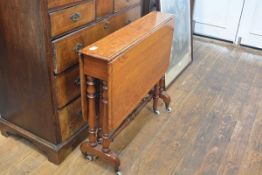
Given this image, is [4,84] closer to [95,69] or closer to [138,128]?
[95,69]

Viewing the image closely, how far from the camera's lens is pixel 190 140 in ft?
6.63

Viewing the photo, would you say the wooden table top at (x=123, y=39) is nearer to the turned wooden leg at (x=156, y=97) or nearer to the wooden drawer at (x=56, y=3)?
the wooden drawer at (x=56, y=3)

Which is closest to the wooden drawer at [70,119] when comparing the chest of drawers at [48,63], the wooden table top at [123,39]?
the chest of drawers at [48,63]

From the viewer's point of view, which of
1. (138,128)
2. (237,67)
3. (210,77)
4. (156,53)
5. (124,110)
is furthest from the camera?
(237,67)

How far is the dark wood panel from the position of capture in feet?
4.49

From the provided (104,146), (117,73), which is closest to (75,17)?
(117,73)

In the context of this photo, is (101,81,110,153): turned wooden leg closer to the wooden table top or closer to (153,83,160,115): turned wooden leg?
the wooden table top

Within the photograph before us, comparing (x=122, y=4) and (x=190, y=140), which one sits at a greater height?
(x=122, y=4)

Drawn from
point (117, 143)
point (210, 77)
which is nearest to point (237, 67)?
point (210, 77)

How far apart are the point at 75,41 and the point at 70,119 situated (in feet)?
1.62

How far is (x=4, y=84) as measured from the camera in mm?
1735

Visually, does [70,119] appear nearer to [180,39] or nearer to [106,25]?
[106,25]

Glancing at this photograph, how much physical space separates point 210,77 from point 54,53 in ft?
6.03

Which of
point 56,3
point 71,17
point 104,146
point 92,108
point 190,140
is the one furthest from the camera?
point 190,140
